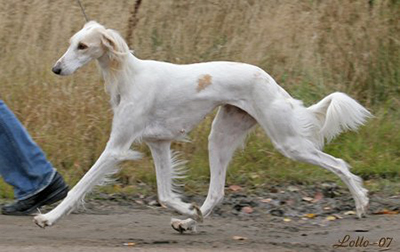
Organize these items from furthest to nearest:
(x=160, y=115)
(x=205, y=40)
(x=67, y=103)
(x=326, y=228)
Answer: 1. (x=205, y=40)
2. (x=67, y=103)
3. (x=326, y=228)
4. (x=160, y=115)

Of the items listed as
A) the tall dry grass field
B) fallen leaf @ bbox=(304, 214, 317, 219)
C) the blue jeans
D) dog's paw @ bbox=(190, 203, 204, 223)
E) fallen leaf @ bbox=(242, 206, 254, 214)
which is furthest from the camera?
the tall dry grass field

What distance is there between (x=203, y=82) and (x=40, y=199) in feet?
4.79

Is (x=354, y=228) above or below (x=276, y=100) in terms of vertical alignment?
below

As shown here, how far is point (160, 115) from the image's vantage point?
212 inches

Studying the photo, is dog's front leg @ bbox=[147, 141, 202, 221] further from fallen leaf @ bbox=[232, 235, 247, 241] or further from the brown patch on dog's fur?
the brown patch on dog's fur

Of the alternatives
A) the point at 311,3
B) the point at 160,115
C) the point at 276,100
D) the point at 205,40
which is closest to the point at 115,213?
the point at 160,115

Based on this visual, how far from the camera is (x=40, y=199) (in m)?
5.91

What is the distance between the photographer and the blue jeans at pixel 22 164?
19.2 ft

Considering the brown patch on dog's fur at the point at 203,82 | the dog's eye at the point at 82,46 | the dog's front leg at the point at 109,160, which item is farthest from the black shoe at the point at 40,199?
the brown patch on dog's fur at the point at 203,82

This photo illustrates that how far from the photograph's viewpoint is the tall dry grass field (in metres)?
7.27

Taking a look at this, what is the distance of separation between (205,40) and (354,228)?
334 cm

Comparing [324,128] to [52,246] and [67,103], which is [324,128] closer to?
[52,246]

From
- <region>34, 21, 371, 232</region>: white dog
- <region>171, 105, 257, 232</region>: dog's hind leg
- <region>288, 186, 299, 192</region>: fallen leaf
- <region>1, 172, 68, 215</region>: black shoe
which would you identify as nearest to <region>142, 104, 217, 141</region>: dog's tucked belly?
<region>34, 21, 371, 232</region>: white dog

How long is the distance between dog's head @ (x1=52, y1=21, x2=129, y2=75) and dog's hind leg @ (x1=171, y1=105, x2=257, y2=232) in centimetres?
85
